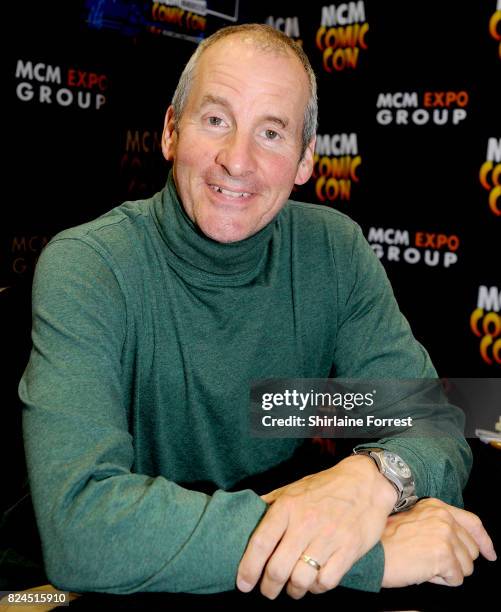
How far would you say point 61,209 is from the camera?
125 inches

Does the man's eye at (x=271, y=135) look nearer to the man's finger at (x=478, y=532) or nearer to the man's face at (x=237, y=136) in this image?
the man's face at (x=237, y=136)

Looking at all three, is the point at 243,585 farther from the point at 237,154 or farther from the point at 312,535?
the point at 237,154

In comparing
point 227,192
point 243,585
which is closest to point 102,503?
point 243,585

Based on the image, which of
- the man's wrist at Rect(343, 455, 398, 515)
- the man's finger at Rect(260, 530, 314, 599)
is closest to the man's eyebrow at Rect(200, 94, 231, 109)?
the man's wrist at Rect(343, 455, 398, 515)

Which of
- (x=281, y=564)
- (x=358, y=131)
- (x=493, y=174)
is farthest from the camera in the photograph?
(x=358, y=131)

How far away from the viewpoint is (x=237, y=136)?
135 cm

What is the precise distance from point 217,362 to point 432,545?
0.55 meters

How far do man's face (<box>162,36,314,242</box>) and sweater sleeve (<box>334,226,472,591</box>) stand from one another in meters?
0.30

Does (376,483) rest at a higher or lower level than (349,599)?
higher

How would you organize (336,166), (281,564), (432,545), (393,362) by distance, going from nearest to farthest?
(281,564) → (432,545) → (393,362) → (336,166)

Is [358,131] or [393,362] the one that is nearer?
[393,362]

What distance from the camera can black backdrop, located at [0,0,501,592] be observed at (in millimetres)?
3014

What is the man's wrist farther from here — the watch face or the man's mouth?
the man's mouth

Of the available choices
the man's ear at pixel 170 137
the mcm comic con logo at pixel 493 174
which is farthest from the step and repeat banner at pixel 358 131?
the man's ear at pixel 170 137
